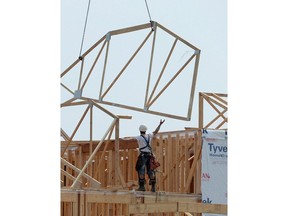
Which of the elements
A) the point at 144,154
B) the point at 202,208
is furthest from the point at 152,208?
the point at 144,154

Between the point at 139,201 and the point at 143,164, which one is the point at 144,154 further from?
the point at 139,201

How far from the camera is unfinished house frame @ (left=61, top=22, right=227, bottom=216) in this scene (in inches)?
549

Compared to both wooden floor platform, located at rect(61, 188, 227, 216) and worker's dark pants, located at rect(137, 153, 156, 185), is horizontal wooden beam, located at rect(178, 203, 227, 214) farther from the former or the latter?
worker's dark pants, located at rect(137, 153, 156, 185)

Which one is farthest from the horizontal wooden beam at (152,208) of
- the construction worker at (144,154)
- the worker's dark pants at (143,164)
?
the worker's dark pants at (143,164)

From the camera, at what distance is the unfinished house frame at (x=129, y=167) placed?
13945 millimetres

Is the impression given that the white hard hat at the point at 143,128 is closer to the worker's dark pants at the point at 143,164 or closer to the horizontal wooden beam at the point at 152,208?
the worker's dark pants at the point at 143,164

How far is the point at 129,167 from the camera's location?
17984 millimetres
